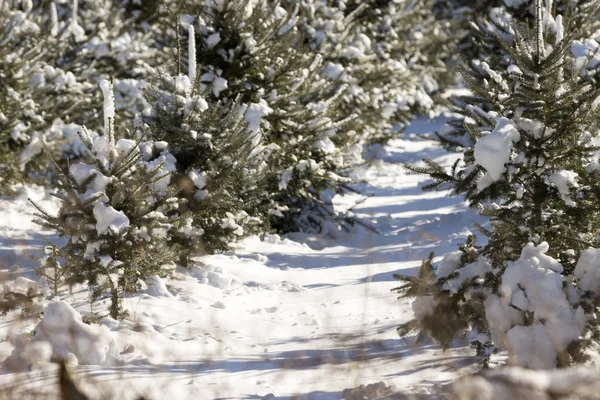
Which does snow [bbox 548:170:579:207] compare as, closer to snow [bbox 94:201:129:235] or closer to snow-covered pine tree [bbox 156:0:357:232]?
snow [bbox 94:201:129:235]

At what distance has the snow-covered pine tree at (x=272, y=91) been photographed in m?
9.38

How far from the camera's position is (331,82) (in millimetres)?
11094

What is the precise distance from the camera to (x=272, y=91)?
9.80m

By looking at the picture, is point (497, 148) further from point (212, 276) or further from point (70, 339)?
point (212, 276)

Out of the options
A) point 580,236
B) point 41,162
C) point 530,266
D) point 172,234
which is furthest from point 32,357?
point 41,162

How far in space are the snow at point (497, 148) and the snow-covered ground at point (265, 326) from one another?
954 millimetres

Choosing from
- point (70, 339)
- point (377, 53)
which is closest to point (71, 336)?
point (70, 339)

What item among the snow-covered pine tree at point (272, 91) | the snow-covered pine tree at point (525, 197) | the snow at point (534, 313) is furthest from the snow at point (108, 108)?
the snow at point (534, 313)

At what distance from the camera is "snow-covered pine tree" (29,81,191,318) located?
19.1 feet

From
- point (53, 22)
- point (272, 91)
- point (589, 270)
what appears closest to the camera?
point (589, 270)

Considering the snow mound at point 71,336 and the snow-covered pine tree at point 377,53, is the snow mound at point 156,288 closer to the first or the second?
the snow mound at point 71,336

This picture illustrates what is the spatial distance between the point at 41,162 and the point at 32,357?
7499 mm

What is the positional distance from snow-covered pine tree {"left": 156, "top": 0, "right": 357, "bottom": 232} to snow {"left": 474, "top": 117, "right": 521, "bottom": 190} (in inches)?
166

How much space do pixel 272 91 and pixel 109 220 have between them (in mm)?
4657
